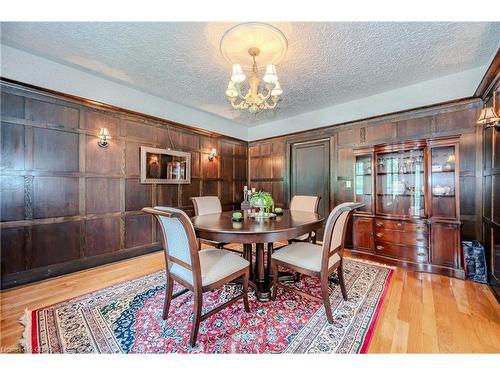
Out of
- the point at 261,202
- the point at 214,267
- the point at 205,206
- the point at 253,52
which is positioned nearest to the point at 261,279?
the point at 214,267

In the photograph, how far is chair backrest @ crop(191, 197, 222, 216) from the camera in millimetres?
3045

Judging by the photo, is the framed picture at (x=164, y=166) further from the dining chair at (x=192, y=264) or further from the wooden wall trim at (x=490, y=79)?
the wooden wall trim at (x=490, y=79)

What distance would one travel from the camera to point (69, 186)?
9.00 feet

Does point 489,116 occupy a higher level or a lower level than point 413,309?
higher

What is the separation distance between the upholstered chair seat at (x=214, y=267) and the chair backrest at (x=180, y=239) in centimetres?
4

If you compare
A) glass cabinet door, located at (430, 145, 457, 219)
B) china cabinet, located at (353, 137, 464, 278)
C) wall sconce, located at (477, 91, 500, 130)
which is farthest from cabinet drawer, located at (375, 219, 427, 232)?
wall sconce, located at (477, 91, 500, 130)

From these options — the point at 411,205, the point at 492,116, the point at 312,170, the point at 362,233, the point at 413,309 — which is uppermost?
the point at 492,116

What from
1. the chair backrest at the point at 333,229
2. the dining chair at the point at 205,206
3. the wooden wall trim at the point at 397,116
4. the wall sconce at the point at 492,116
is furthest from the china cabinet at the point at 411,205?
the dining chair at the point at 205,206

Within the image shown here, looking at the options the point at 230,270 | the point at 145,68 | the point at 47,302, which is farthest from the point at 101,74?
the point at 230,270

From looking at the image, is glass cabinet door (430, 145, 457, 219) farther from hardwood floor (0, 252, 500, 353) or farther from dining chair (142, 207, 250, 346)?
dining chair (142, 207, 250, 346)

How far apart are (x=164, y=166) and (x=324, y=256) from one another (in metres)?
3.11

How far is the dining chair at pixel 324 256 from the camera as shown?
1.73 m

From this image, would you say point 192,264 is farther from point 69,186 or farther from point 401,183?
point 401,183
